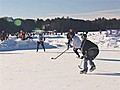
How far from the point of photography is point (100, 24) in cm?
8644

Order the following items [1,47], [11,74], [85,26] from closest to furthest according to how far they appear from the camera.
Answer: [11,74]
[1,47]
[85,26]

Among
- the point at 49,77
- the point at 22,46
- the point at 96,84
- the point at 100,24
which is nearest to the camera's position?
the point at 96,84

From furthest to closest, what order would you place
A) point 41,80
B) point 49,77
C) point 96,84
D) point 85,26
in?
point 85,26 → point 49,77 → point 41,80 → point 96,84

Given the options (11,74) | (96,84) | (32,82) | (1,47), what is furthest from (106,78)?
(1,47)

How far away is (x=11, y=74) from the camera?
823 cm

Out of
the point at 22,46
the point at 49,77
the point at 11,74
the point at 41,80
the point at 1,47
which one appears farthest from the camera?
the point at 22,46

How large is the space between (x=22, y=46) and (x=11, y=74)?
1399 centimetres

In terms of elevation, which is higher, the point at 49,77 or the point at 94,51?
the point at 94,51

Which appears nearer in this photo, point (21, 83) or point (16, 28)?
point (21, 83)

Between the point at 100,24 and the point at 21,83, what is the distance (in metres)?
81.1

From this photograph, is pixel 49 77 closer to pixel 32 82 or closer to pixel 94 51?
pixel 32 82

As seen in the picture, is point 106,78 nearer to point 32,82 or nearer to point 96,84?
point 96,84

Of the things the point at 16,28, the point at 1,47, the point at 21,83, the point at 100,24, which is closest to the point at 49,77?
the point at 21,83

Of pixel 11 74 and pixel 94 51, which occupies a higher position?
pixel 94 51
